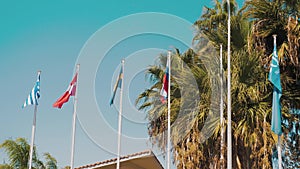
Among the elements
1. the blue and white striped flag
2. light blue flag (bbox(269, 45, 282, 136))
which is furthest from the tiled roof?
light blue flag (bbox(269, 45, 282, 136))

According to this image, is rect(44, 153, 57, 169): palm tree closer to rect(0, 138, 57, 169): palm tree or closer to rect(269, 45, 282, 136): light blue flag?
rect(0, 138, 57, 169): palm tree

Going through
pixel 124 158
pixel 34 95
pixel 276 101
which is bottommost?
pixel 124 158

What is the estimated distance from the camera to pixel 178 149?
17.9 meters

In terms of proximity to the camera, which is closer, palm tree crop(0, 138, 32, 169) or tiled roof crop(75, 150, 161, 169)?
tiled roof crop(75, 150, 161, 169)

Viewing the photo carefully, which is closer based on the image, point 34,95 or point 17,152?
point 34,95

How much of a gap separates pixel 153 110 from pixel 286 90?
5.64m

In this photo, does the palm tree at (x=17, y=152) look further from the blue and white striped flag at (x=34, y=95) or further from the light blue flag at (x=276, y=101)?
the light blue flag at (x=276, y=101)

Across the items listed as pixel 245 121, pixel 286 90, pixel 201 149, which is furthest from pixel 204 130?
pixel 286 90

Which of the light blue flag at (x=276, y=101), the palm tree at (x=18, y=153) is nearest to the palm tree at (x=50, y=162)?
the palm tree at (x=18, y=153)

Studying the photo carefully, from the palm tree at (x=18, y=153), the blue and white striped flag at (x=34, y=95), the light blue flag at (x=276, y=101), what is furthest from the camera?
the palm tree at (x=18, y=153)

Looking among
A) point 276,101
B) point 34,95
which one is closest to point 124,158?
point 34,95

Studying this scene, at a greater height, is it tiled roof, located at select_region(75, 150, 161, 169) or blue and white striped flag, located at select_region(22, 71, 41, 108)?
blue and white striped flag, located at select_region(22, 71, 41, 108)

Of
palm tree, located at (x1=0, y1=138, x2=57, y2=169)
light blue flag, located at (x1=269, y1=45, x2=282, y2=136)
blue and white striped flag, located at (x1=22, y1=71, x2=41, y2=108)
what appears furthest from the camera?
palm tree, located at (x1=0, y1=138, x2=57, y2=169)

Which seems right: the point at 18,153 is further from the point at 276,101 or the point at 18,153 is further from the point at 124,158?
the point at 276,101
